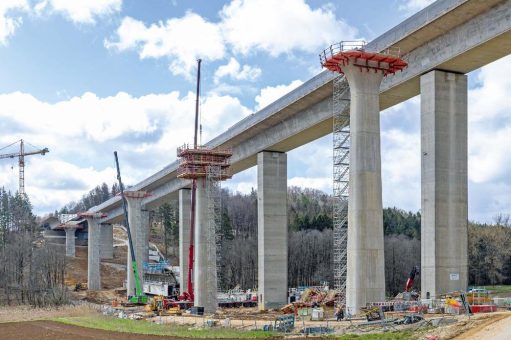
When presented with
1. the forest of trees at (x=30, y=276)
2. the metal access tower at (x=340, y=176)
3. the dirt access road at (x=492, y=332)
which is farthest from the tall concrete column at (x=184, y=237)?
the dirt access road at (x=492, y=332)

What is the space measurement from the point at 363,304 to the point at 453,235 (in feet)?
20.1

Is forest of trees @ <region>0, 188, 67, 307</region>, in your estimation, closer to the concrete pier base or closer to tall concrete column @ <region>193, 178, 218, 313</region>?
the concrete pier base

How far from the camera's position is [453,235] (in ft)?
115

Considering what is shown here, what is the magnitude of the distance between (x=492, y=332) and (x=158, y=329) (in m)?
24.8

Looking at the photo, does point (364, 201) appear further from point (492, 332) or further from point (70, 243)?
point (70, 243)

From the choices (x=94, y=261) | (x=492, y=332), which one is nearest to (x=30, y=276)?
(x=94, y=261)

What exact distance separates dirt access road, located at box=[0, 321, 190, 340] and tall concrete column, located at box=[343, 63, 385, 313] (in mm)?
11783

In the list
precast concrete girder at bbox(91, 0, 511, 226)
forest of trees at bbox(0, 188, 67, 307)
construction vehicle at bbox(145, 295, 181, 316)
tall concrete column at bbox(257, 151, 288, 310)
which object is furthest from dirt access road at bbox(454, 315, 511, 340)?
forest of trees at bbox(0, 188, 67, 307)

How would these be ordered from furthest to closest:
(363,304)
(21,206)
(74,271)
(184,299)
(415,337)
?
(21,206) < (74,271) < (184,299) < (363,304) < (415,337)

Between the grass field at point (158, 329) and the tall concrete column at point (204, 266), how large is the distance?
9.34 metres

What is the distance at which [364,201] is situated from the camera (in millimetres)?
34500

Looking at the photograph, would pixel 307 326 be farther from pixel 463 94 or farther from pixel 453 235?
pixel 463 94

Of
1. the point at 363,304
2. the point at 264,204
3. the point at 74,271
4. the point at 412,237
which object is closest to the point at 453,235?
the point at 363,304

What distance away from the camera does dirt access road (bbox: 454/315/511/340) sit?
2348 cm
